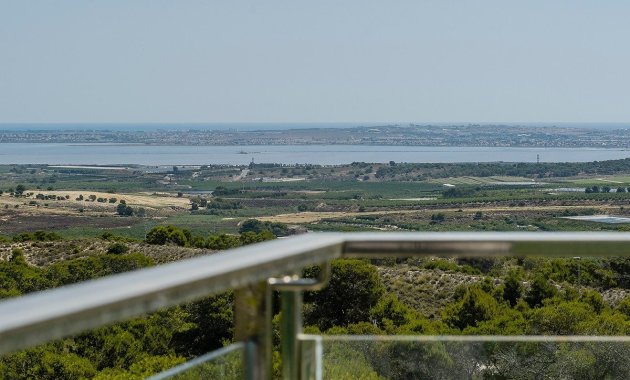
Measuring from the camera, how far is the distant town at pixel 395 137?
Result: 119000 millimetres

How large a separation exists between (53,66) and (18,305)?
103 m

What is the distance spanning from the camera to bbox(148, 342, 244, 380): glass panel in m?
1.11

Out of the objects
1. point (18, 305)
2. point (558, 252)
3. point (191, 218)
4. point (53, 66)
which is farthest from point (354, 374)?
point (53, 66)

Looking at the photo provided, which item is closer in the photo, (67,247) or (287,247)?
(287,247)

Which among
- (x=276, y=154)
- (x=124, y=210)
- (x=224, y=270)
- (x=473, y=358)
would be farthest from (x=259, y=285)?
(x=276, y=154)

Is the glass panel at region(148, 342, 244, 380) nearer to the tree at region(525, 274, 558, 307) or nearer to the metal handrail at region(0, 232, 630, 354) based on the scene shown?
the metal handrail at region(0, 232, 630, 354)

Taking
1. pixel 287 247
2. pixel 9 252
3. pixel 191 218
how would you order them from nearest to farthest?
1. pixel 287 247
2. pixel 9 252
3. pixel 191 218

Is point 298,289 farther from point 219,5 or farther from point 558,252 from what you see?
point 219,5

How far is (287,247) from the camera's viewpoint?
4.20 ft

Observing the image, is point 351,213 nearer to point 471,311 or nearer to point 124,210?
point 124,210

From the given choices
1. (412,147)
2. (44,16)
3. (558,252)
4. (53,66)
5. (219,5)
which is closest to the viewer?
(558,252)

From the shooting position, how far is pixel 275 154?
117 meters

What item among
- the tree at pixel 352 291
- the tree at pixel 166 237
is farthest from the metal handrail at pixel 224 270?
the tree at pixel 166 237

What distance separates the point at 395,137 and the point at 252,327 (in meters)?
128
